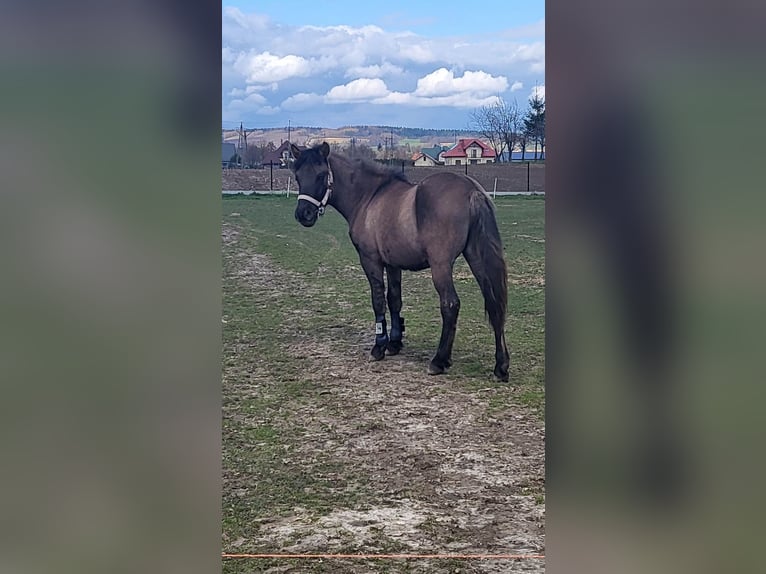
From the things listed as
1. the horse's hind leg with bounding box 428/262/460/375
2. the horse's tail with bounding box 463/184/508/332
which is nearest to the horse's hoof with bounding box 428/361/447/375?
the horse's hind leg with bounding box 428/262/460/375

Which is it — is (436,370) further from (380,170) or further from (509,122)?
(509,122)

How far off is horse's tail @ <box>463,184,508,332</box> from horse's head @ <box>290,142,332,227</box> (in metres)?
0.77

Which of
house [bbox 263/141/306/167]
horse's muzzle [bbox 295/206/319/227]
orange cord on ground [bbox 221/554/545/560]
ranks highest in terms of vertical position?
house [bbox 263/141/306/167]

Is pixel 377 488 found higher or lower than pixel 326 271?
lower

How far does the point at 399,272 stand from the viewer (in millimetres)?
3957

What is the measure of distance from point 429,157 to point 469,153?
205mm

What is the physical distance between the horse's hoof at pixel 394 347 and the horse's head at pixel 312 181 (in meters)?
0.77

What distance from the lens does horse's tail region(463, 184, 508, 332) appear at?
146 inches
